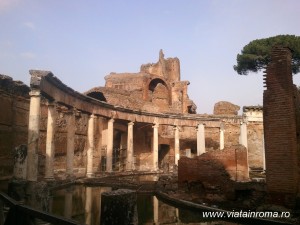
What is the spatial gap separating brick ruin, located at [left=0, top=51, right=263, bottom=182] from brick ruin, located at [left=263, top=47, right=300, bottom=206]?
15.5 ft

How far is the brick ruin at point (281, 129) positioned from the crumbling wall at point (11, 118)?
13.6m

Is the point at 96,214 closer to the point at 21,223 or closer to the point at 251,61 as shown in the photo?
the point at 21,223

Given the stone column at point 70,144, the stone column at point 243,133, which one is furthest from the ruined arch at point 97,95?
the stone column at point 243,133

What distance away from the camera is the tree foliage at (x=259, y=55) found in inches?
1162

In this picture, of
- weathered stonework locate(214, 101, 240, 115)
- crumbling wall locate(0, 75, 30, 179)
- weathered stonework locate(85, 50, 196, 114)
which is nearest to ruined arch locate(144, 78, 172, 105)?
weathered stonework locate(85, 50, 196, 114)

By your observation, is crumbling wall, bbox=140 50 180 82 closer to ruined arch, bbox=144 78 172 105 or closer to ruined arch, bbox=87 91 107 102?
ruined arch, bbox=144 78 172 105

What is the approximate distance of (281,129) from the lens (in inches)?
317

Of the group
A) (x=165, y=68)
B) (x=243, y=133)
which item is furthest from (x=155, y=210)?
(x=165, y=68)

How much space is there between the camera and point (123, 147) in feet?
92.3

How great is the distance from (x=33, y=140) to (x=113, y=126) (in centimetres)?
1469

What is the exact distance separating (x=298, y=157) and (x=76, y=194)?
323 inches

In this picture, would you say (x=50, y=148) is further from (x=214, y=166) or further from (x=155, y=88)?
(x=155, y=88)

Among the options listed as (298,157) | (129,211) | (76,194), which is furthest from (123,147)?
(129,211)

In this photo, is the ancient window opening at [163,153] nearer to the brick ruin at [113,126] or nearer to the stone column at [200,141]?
the brick ruin at [113,126]
